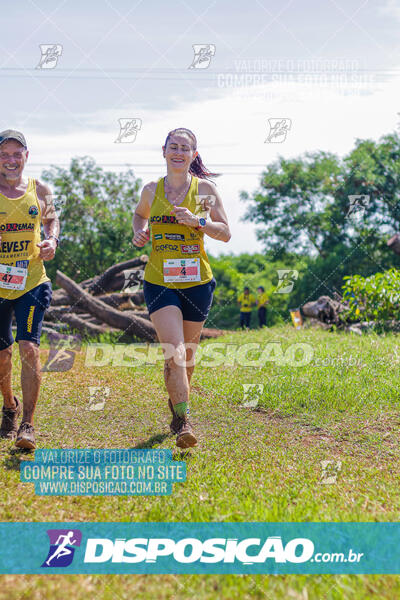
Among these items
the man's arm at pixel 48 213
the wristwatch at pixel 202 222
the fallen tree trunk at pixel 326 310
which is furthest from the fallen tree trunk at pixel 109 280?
the wristwatch at pixel 202 222

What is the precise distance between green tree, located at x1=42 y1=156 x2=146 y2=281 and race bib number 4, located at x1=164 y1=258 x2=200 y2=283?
52.2 ft

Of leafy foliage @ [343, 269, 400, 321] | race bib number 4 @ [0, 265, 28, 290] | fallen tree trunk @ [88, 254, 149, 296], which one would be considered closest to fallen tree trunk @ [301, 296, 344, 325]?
leafy foliage @ [343, 269, 400, 321]

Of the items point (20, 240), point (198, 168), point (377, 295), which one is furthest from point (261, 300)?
point (20, 240)

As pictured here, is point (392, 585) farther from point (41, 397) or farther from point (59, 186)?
point (59, 186)

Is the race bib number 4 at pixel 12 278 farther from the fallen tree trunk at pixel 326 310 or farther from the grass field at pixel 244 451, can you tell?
the fallen tree trunk at pixel 326 310

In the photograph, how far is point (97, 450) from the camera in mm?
4633

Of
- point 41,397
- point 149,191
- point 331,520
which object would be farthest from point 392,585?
point 41,397

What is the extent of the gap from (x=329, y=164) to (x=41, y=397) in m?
19.7

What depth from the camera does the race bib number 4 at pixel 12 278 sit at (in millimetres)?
Answer: 4547

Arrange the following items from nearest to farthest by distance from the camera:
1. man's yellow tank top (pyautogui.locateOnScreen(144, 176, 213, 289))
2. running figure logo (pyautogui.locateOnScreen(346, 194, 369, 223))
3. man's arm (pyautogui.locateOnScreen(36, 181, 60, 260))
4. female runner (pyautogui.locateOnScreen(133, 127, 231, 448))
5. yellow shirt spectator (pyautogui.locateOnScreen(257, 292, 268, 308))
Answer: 1. female runner (pyautogui.locateOnScreen(133, 127, 231, 448))
2. man's yellow tank top (pyautogui.locateOnScreen(144, 176, 213, 289))
3. man's arm (pyautogui.locateOnScreen(36, 181, 60, 260))
4. running figure logo (pyautogui.locateOnScreen(346, 194, 369, 223))
5. yellow shirt spectator (pyautogui.locateOnScreen(257, 292, 268, 308))

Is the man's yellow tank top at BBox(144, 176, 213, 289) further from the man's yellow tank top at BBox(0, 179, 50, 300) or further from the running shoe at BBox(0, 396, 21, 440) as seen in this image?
the running shoe at BBox(0, 396, 21, 440)

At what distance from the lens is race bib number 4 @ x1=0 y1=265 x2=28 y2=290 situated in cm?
455

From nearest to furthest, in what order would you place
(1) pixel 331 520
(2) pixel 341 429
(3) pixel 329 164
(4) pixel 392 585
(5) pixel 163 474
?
(4) pixel 392 585 → (1) pixel 331 520 → (5) pixel 163 474 → (2) pixel 341 429 → (3) pixel 329 164

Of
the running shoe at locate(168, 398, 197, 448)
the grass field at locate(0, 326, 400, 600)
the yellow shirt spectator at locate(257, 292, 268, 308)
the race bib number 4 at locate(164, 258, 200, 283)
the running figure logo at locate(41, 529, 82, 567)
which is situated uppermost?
the race bib number 4 at locate(164, 258, 200, 283)
